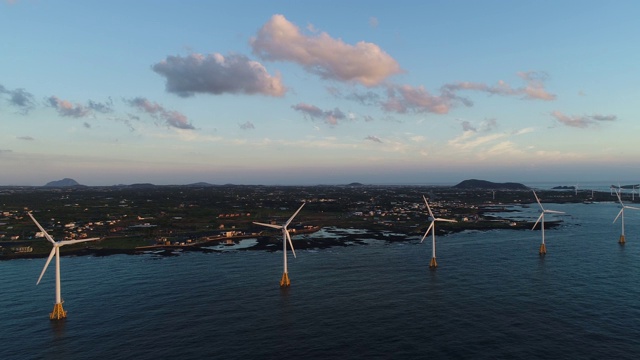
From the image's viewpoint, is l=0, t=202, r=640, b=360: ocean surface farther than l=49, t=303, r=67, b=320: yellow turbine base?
No

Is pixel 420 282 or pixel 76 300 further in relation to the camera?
pixel 420 282

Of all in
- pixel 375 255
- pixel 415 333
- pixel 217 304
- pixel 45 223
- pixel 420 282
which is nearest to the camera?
pixel 415 333

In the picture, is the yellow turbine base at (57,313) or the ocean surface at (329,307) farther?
the yellow turbine base at (57,313)

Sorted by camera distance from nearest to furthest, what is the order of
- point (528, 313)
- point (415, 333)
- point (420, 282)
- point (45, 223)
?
point (415, 333)
point (528, 313)
point (420, 282)
point (45, 223)

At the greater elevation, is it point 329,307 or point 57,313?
point 57,313

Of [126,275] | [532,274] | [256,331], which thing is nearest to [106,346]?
[256,331]

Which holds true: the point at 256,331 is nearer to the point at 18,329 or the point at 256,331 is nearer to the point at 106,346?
the point at 106,346

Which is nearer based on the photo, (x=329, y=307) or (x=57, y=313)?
(x=57, y=313)
